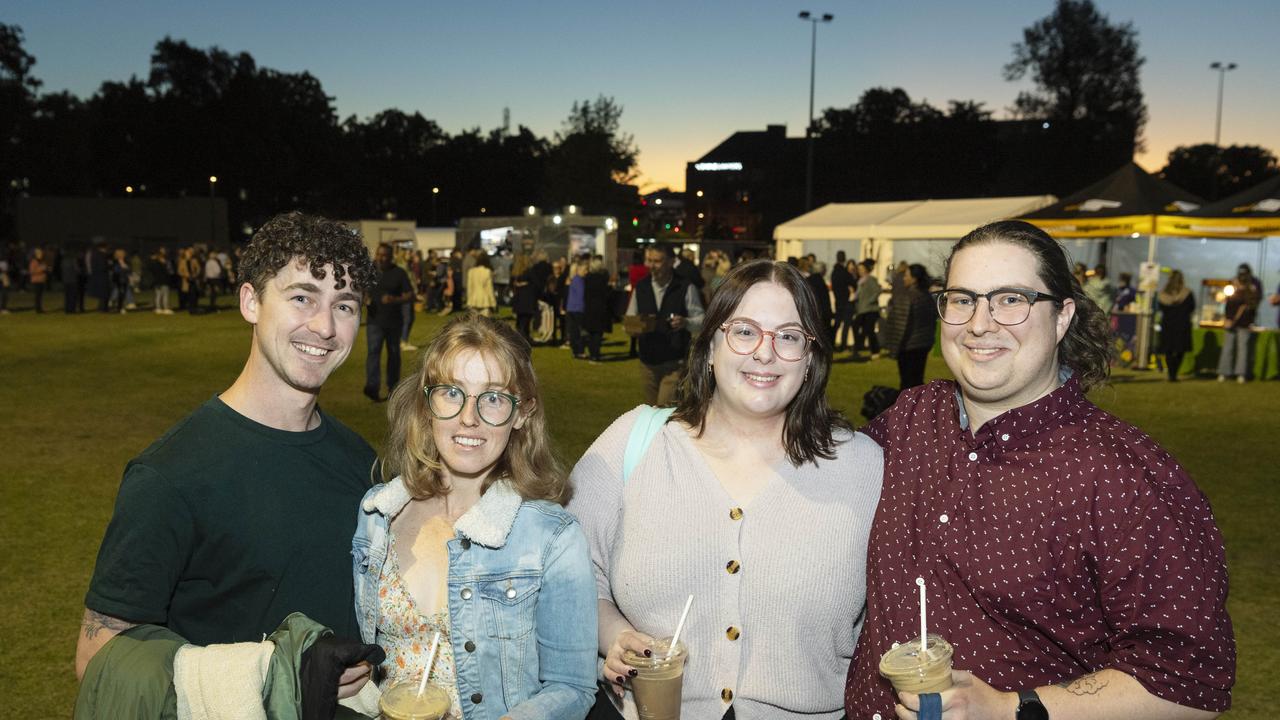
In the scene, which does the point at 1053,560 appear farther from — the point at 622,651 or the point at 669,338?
the point at 669,338

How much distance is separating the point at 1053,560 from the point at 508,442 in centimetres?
140

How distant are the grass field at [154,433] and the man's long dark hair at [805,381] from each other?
28.9 inches

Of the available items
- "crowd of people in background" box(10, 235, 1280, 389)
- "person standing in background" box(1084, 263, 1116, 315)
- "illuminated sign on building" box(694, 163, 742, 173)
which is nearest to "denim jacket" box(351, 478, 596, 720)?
"crowd of people in background" box(10, 235, 1280, 389)

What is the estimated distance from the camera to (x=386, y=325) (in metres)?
12.5

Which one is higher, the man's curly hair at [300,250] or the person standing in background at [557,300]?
the man's curly hair at [300,250]

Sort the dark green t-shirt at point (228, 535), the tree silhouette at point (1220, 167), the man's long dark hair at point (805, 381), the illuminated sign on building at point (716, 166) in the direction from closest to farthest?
the dark green t-shirt at point (228, 535), the man's long dark hair at point (805, 381), the illuminated sign on building at point (716, 166), the tree silhouette at point (1220, 167)

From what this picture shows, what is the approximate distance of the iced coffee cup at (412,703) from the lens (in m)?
1.86

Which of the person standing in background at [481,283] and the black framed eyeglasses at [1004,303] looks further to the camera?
the person standing in background at [481,283]

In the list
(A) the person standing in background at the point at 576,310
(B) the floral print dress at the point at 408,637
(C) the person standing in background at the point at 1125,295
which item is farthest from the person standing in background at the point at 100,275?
(B) the floral print dress at the point at 408,637

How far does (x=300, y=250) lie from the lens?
97.1 inches

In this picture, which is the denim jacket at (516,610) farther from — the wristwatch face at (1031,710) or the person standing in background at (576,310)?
the person standing in background at (576,310)

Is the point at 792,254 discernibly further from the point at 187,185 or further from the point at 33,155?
the point at 33,155

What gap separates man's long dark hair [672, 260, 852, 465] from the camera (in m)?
2.60

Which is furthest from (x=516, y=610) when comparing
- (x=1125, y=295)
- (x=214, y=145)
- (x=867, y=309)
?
(x=214, y=145)
